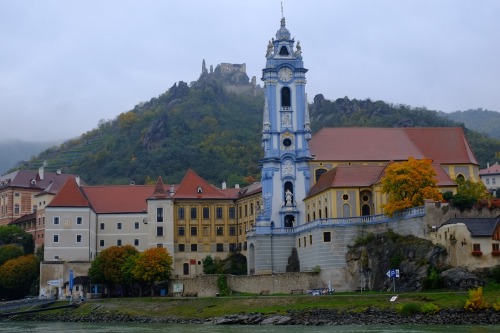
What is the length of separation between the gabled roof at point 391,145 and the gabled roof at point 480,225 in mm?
24539

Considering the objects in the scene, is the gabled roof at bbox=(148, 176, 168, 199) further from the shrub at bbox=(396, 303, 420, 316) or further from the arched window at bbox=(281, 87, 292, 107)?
the shrub at bbox=(396, 303, 420, 316)

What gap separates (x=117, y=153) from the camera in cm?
18612

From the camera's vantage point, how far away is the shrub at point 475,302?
60.9 metres

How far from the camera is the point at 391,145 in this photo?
98.4 meters

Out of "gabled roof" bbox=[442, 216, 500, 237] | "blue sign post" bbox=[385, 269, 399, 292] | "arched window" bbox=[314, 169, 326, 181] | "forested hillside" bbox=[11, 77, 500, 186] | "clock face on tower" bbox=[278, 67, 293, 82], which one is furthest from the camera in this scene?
"forested hillside" bbox=[11, 77, 500, 186]

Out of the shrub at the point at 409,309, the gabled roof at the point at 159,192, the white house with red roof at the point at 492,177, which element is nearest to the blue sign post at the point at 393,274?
the shrub at the point at 409,309

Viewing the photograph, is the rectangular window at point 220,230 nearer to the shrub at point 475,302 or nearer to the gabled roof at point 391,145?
the gabled roof at point 391,145

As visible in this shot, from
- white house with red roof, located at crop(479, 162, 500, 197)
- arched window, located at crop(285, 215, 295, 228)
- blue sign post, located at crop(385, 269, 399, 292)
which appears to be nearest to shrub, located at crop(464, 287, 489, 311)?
blue sign post, located at crop(385, 269, 399, 292)

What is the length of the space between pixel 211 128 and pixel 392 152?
98575 mm

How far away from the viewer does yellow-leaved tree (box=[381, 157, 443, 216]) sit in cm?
7938

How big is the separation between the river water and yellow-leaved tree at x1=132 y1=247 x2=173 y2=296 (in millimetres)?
14205

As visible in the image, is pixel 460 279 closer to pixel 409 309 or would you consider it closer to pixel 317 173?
pixel 409 309

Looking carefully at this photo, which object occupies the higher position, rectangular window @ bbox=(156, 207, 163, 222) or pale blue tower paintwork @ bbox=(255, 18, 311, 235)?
pale blue tower paintwork @ bbox=(255, 18, 311, 235)

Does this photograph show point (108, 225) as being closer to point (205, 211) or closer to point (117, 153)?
point (205, 211)
